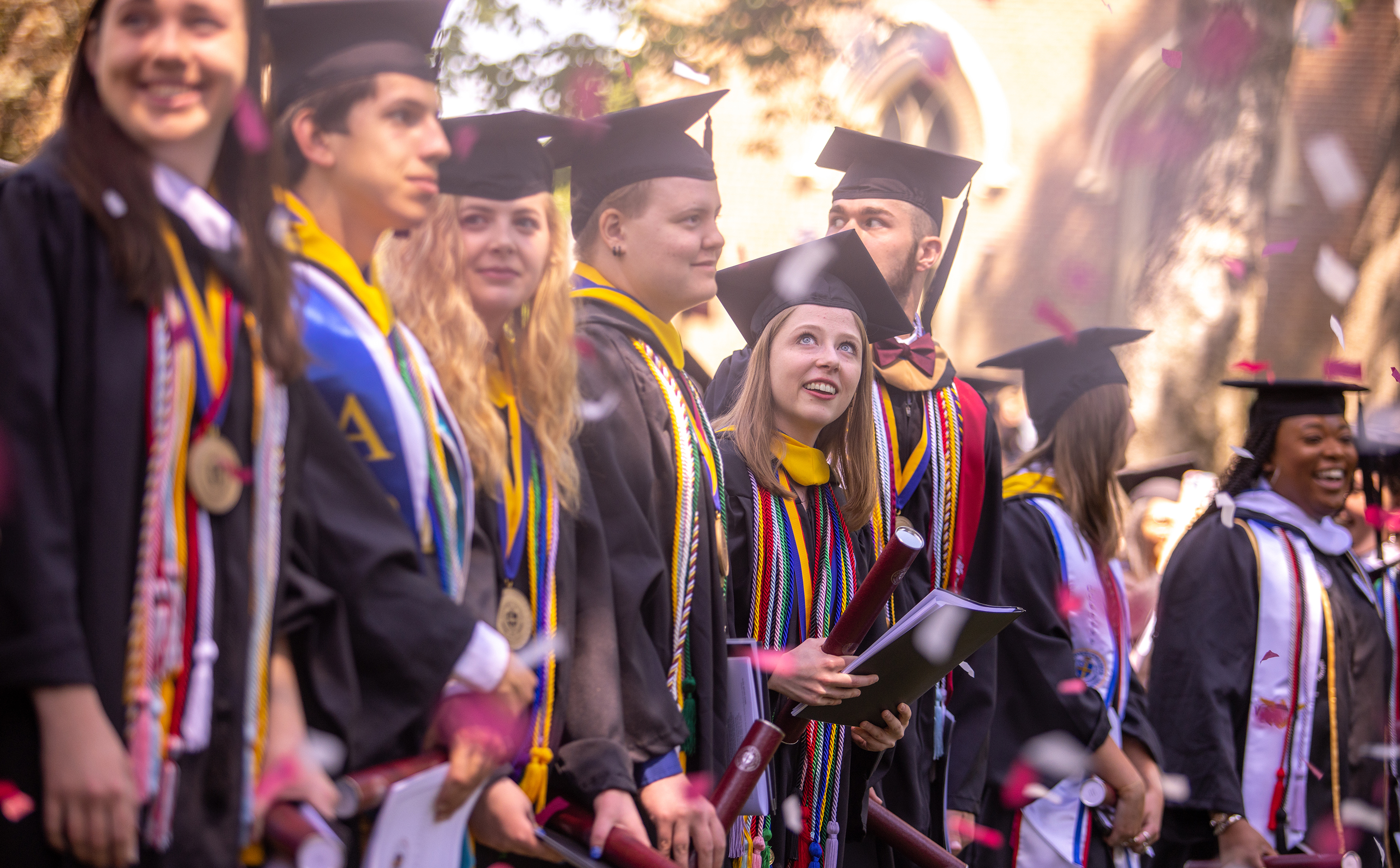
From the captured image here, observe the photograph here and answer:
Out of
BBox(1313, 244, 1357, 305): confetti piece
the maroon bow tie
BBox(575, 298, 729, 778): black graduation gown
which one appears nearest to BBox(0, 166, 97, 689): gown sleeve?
BBox(575, 298, 729, 778): black graduation gown

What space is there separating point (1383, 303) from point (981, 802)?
11686 mm

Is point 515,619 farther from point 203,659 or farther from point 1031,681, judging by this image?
point 1031,681

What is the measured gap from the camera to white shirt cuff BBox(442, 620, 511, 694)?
1947mm

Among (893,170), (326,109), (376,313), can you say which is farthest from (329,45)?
(893,170)

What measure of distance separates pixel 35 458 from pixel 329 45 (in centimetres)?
90

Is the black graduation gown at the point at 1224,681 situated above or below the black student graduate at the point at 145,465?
below

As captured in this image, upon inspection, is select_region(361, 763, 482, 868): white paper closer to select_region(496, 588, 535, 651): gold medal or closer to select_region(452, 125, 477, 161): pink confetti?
select_region(496, 588, 535, 651): gold medal

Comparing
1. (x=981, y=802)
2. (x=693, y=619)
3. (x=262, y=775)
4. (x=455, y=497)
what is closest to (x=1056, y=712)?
(x=981, y=802)

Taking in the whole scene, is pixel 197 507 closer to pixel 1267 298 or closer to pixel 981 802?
pixel 981 802

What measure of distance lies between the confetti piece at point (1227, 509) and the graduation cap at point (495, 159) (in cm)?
325

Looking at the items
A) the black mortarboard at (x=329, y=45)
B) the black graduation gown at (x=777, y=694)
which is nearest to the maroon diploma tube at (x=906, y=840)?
the black graduation gown at (x=777, y=694)

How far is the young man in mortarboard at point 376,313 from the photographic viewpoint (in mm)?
1936

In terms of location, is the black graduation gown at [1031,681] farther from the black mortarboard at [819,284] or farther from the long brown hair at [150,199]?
the long brown hair at [150,199]

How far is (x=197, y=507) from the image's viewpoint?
168 cm
